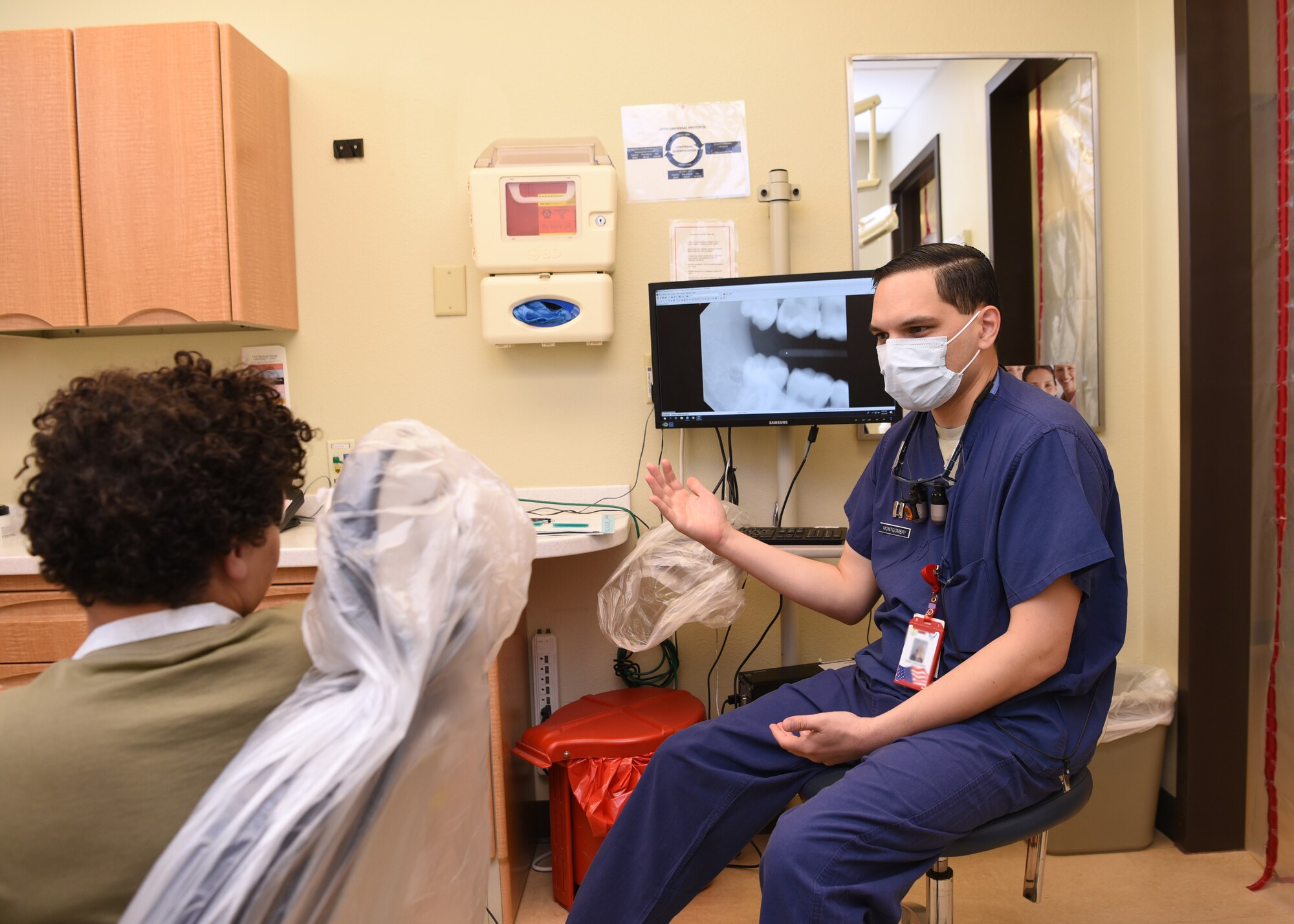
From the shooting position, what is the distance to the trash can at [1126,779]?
2086 millimetres

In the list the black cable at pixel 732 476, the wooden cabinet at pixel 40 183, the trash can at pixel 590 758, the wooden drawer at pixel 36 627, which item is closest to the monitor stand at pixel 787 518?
the black cable at pixel 732 476

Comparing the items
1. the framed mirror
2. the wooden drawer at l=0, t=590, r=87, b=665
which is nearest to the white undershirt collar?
the wooden drawer at l=0, t=590, r=87, b=665

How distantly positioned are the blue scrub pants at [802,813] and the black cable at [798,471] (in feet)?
2.35

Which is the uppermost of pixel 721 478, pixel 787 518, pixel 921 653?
pixel 721 478

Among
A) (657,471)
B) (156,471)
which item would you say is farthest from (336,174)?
(156,471)

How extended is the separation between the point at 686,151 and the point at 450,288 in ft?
2.32

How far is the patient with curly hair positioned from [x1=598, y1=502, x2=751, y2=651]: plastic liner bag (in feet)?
3.53

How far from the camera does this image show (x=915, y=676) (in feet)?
4.66

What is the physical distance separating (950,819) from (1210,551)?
1.22 meters

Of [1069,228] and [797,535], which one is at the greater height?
[1069,228]

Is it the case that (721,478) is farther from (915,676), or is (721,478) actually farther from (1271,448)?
(1271,448)

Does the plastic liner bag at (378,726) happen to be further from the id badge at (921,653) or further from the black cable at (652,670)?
→ the black cable at (652,670)

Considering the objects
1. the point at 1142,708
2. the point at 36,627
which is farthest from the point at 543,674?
the point at 1142,708

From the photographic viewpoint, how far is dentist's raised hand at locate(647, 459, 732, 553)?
1696 millimetres
